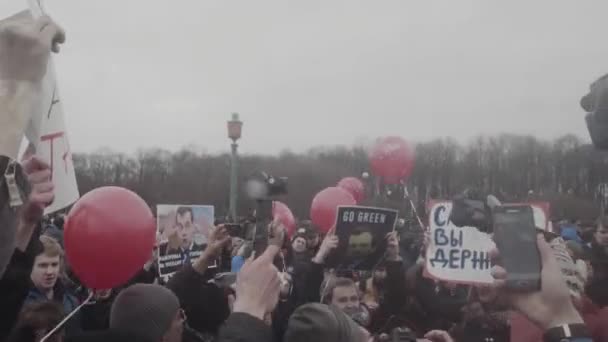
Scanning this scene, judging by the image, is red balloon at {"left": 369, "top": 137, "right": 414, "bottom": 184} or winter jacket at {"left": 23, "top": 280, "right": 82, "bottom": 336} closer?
winter jacket at {"left": 23, "top": 280, "right": 82, "bottom": 336}

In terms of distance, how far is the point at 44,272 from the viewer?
4605 mm

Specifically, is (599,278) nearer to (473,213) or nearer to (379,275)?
(379,275)

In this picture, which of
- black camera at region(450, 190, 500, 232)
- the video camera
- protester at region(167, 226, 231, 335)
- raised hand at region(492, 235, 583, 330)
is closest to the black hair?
protester at region(167, 226, 231, 335)

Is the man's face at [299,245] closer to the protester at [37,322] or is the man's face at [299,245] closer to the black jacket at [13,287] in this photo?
the protester at [37,322]

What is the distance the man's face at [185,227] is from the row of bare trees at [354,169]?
4622cm

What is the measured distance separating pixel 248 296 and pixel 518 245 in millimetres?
828

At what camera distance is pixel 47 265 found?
461cm

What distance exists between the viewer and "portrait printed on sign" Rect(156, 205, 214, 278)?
6.50m

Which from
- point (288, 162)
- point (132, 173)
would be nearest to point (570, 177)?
point (288, 162)

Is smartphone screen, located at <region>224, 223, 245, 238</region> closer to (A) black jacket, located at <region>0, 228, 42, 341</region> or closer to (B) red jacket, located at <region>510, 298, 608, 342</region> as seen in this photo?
(B) red jacket, located at <region>510, 298, 608, 342</region>

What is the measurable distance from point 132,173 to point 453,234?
69.4 m

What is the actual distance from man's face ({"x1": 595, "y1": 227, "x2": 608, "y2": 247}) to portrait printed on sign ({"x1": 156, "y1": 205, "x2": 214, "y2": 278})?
3688 millimetres

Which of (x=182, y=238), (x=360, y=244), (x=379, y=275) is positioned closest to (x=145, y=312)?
(x=360, y=244)

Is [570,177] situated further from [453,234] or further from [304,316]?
[304,316]
